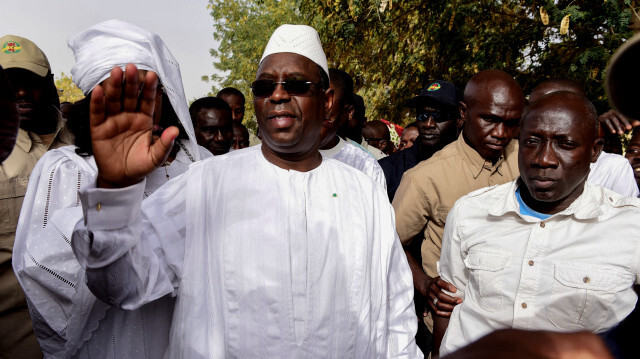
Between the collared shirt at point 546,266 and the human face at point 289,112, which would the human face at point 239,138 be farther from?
the collared shirt at point 546,266

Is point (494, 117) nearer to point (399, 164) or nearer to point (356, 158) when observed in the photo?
point (356, 158)

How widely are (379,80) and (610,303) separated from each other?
372 inches

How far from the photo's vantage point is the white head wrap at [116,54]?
233 cm

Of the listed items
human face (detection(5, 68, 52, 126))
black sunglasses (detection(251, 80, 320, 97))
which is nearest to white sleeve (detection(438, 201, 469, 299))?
black sunglasses (detection(251, 80, 320, 97))

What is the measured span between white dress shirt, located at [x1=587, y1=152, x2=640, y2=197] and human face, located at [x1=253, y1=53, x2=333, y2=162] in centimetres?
241

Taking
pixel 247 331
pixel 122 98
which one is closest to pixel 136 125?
pixel 122 98

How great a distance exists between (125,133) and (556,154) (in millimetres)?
2024

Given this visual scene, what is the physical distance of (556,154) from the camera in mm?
2512

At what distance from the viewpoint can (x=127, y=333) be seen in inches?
88.7

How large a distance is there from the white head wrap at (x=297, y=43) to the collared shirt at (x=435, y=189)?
1115 mm

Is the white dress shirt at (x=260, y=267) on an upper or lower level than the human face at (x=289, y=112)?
lower

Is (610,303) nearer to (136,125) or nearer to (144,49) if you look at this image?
(136,125)

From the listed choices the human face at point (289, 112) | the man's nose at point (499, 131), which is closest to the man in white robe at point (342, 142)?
the man's nose at point (499, 131)

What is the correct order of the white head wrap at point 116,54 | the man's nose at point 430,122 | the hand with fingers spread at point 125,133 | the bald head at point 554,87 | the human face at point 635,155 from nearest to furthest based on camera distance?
1. the hand with fingers spread at point 125,133
2. the white head wrap at point 116,54
3. the bald head at point 554,87
4. the man's nose at point 430,122
5. the human face at point 635,155
